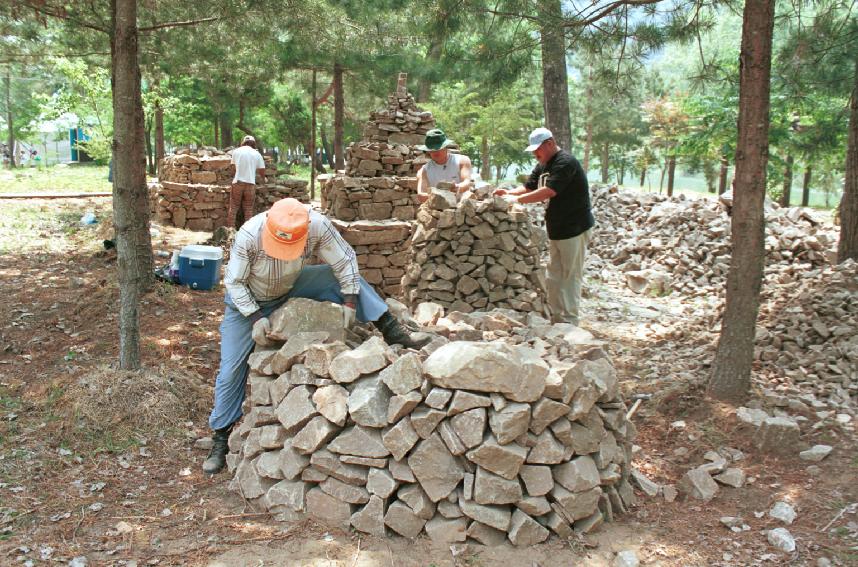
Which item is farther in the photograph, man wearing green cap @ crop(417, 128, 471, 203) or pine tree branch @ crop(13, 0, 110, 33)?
man wearing green cap @ crop(417, 128, 471, 203)

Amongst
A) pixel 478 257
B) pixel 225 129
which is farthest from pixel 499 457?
pixel 225 129

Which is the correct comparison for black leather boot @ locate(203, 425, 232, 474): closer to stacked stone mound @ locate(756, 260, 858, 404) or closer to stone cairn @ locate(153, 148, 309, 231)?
stacked stone mound @ locate(756, 260, 858, 404)

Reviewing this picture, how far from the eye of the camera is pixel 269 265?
12.9 feet

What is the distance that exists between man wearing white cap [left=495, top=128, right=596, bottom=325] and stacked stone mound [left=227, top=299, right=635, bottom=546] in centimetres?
A: 248

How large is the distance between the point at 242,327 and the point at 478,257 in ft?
9.87

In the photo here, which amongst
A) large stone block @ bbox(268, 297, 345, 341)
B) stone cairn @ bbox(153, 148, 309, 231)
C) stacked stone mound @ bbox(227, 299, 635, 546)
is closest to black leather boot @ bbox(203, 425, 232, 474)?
stacked stone mound @ bbox(227, 299, 635, 546)

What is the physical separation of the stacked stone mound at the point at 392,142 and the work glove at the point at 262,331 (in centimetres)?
554

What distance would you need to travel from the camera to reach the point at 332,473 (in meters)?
3.53

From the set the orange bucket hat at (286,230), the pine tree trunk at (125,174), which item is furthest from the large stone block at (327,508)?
the pine tree trunk at (125,174)

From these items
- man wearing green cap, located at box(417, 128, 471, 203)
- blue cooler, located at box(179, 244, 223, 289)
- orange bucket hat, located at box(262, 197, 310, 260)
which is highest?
man wearing green cap, located at box(417, 128, 471, 203)

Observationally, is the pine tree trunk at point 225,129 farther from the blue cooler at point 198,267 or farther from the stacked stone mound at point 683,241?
the blue cooler at point 198,267

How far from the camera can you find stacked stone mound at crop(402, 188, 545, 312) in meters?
6.48

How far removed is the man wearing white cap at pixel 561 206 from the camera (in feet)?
18.9

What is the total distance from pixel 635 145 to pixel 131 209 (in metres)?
33.9
